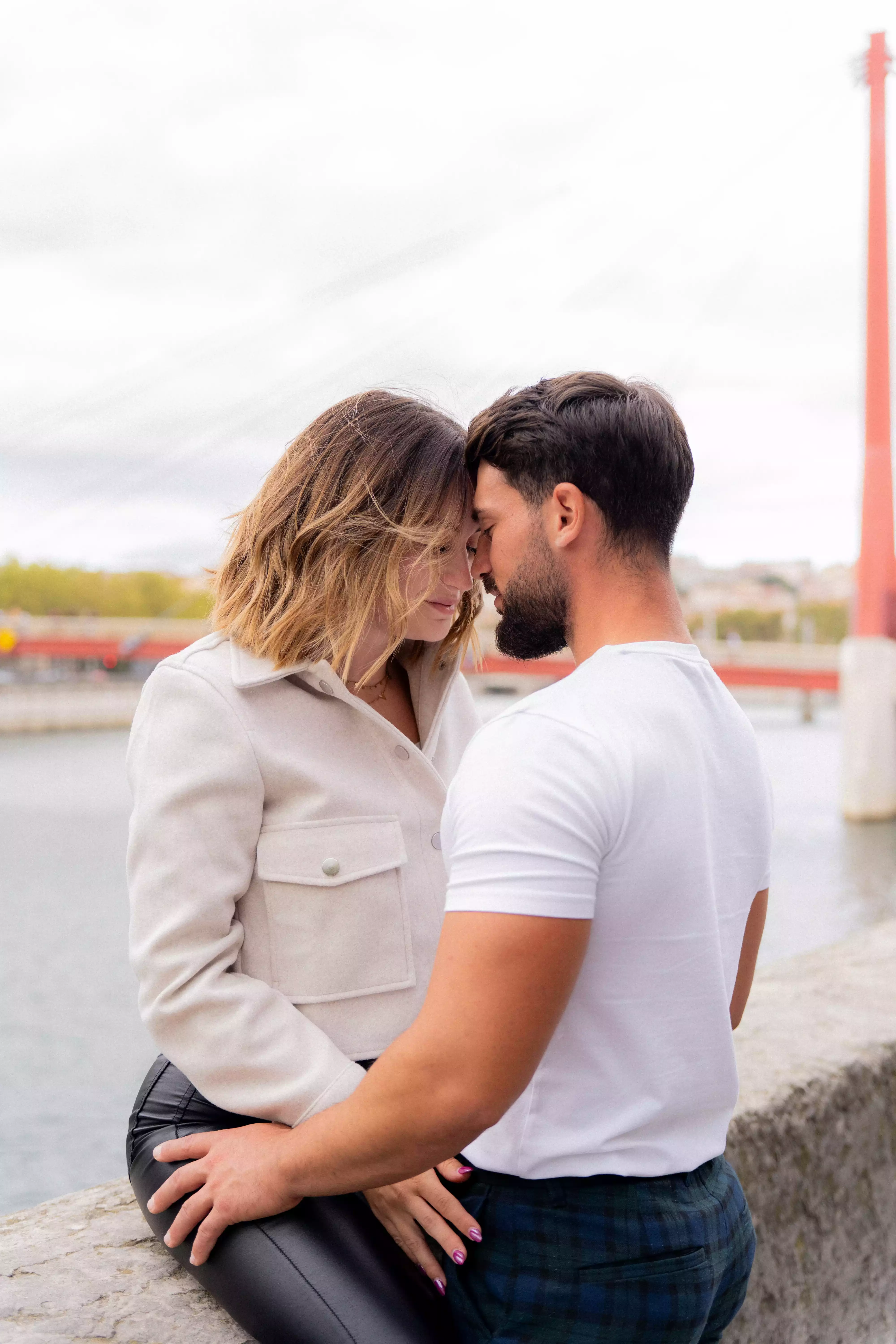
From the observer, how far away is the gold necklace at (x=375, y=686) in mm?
1081

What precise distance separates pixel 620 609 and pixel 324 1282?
0.49 meters

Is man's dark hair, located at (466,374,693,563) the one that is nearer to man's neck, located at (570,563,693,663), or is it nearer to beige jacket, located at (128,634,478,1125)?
man's neck, located at (570,563,693,663)

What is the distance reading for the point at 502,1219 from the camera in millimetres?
773

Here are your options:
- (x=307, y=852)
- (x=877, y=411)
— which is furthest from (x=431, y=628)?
(x=877, y=411)

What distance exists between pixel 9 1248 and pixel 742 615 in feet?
68.9

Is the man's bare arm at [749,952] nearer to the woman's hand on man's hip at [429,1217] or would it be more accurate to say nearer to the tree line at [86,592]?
the woman's hand on man's hip at [429,1217]

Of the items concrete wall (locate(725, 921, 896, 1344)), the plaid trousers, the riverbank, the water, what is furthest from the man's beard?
the riverbank

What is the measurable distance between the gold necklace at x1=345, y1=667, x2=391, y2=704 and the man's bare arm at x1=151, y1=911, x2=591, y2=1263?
41 centimetres

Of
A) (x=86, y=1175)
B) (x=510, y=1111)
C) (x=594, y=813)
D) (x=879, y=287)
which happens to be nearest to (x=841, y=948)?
(x=510, y=1111)

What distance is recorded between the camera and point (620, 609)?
0.80 meters

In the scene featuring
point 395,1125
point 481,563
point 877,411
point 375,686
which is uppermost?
point 877,411

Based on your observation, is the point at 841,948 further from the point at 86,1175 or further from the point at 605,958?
the point at 86,1175

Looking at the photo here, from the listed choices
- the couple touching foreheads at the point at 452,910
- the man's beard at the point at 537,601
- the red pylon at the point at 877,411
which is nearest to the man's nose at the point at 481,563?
the couple touching foreheads at the point at 452,910

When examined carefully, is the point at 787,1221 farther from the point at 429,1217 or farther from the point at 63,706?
the point at 63,706
